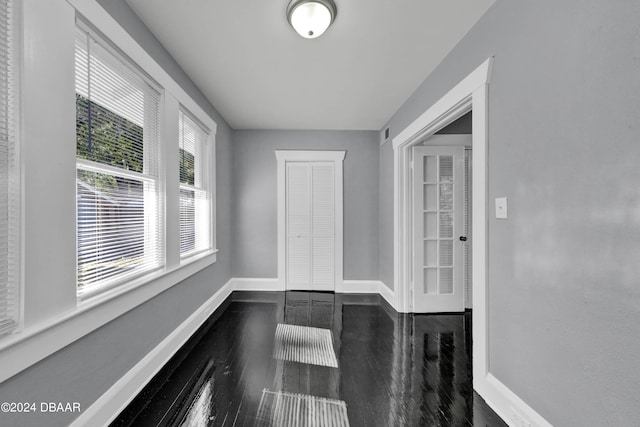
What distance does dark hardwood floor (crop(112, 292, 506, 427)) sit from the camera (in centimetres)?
175

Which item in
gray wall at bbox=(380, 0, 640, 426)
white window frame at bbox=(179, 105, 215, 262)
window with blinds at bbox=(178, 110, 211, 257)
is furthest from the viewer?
white window frame at bbox=(179, 105, 215, 262)

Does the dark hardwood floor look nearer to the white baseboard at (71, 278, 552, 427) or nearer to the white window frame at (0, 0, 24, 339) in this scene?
the white baseboard at (71, 278, 552, 427)

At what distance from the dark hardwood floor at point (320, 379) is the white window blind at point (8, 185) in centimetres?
100

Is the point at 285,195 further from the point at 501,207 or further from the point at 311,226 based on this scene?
the point at 501,207

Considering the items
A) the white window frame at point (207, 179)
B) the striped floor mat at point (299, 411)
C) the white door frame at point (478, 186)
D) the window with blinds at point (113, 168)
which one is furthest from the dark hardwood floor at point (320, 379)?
the white window frame at point (207, 179)

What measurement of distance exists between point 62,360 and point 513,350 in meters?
2.36

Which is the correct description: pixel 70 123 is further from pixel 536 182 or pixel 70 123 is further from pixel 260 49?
pixel 536 182

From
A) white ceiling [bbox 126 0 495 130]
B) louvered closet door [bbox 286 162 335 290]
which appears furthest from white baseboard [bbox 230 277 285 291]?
white ceiling [bbox 126 0 495 130]

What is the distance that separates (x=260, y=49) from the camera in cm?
233

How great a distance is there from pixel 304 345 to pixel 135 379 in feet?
4.39

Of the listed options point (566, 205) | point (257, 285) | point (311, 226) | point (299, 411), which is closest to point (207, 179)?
point (311, 226)

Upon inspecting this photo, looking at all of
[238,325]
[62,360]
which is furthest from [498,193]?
[238,325]

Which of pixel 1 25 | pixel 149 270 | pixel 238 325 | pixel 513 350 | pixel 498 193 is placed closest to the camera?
pixel 1 25

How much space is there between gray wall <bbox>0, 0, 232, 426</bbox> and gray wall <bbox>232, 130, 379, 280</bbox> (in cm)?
131
